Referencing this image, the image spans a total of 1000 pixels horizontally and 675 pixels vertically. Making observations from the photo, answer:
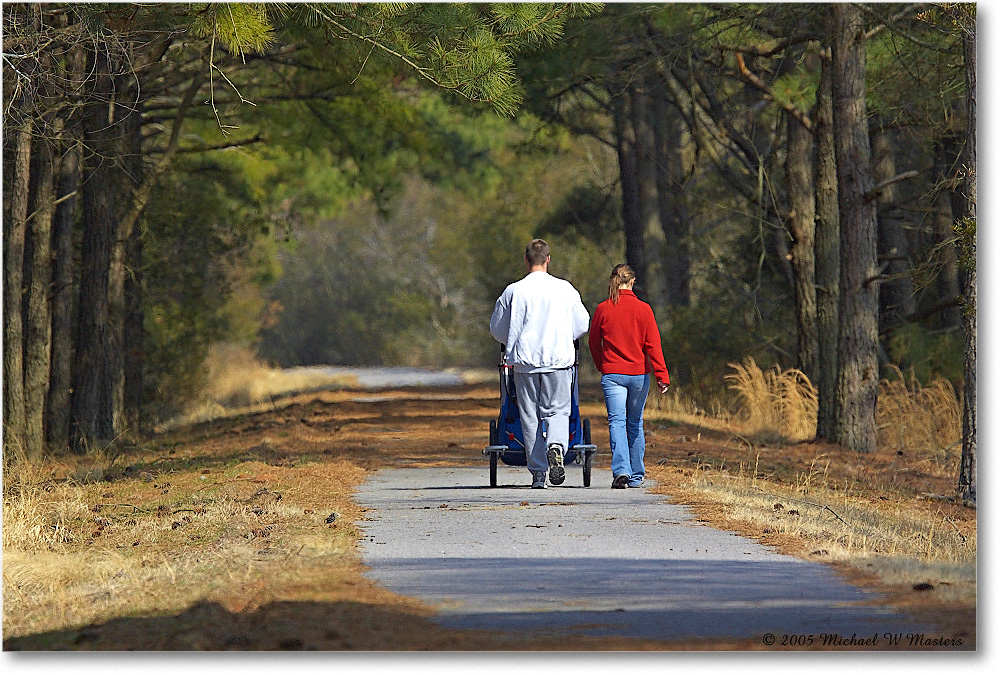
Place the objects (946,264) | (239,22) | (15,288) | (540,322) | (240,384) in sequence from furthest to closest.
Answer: (240,384)
(946,264)
(15,288)
(239,22)
(540,322)

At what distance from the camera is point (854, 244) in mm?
18422

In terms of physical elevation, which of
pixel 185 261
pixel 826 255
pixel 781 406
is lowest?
pixel 781 406

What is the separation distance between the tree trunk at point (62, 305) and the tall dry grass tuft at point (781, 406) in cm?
988

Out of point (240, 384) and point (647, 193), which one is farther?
point (240, 384)

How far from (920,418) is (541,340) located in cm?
1155

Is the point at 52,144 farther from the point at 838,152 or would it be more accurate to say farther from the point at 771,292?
the point at 771,292

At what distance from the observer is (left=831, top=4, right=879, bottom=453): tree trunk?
17.8 m

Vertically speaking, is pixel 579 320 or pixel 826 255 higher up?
pixel 826 255

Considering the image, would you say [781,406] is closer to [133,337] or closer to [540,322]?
[133,337]

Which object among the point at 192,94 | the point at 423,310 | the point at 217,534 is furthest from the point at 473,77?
the point at 423,310

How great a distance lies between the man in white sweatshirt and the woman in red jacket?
19.1 inches

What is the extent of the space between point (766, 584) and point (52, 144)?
41.3 ft

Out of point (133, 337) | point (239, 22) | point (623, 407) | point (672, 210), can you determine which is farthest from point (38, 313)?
point (672, 210)

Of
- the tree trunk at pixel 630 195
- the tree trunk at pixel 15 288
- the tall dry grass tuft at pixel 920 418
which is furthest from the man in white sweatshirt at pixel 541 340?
the tree trunk at pixel 630 195
